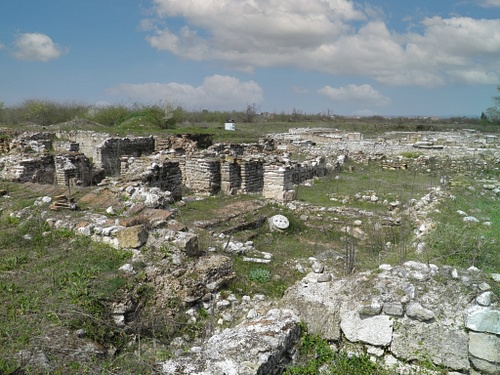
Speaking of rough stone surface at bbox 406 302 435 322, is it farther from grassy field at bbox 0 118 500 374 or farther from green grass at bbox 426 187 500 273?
green grass at bbox 426 187 500 273

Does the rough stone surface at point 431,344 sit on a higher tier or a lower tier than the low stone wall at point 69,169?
lower

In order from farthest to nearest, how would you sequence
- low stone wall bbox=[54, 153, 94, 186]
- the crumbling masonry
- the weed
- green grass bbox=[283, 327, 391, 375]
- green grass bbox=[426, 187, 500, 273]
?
low stone wall bbox=[54, 153, 94, 186] < the crumbling masonry < the weed < green grass bbox=[426, 187, 500, 273] < green grass bbox=[283, 327, 391, 375]

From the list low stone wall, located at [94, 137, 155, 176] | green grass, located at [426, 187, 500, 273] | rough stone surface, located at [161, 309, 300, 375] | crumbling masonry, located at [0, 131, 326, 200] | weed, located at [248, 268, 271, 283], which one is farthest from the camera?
low stone wall, located at [94, 137, 155, 176]

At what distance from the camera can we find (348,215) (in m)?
9.21

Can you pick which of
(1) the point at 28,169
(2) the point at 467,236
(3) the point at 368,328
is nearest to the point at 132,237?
(3) the point at 368,328

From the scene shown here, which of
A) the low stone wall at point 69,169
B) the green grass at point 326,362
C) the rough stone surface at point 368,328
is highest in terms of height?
the low stone wall at point 69,169

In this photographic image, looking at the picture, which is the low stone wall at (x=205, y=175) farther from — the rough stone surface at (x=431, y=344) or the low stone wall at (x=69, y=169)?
the rough stone surface at (x=431, y=344)

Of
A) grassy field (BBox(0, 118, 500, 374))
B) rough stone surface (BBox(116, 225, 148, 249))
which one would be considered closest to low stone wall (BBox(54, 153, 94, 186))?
grassy field (BBox(0, 118, 500, 374))

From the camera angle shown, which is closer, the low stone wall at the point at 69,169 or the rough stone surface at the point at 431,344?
the rough stone surface at the point at 431,344

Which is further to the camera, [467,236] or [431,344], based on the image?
[467,236]

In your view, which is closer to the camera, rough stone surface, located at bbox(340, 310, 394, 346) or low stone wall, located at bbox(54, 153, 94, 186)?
rough stone surface, located at bbox(340, 310, 394, 346)

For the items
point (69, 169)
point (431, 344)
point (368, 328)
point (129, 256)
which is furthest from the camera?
point (69, 169)

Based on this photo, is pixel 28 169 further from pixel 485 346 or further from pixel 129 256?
pixel 485 346

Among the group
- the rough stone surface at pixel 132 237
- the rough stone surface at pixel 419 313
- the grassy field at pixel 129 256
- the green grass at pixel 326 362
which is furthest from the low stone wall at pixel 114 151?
the rough stone surface at pixel 419 313
